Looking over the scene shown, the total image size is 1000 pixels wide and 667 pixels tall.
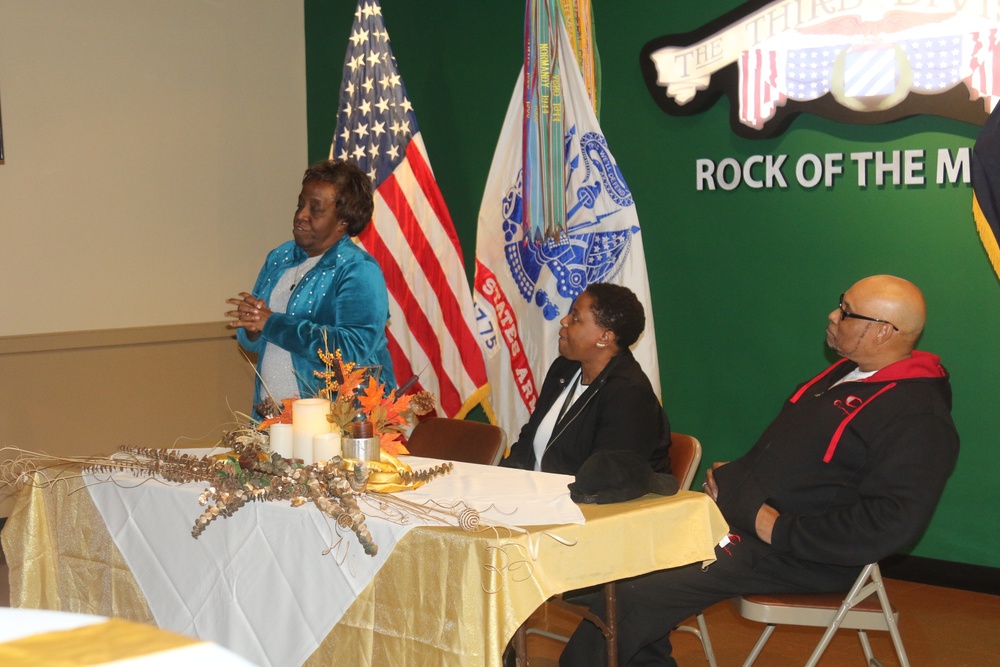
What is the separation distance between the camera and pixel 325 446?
2.73 m

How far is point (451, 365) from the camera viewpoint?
520 centimetres

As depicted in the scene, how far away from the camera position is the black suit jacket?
3268 mm

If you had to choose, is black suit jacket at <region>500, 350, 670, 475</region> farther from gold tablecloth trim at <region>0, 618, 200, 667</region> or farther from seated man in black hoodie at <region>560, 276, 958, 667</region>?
gold tablecloth trim at <region>0, 618, 200, 667</region>

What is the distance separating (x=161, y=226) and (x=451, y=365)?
Result: 6.75ft

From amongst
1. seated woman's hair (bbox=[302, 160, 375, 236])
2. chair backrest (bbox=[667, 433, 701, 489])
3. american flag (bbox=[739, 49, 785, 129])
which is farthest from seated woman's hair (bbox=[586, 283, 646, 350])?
american flag (bbox=[739, 49, 785, 129])

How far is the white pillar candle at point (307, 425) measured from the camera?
2.76 m

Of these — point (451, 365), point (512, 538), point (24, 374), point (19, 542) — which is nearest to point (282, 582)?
point (512, 538)

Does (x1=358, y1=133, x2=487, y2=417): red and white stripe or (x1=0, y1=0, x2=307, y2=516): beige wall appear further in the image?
(x1=0, y1=0, x2=307, y2=516): beige wall

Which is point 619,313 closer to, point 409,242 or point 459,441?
point 459,441

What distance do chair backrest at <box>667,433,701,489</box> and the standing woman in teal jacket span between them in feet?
3.24

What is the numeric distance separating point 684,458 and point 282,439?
122 cm

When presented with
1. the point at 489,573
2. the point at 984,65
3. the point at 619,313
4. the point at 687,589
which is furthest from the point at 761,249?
the point at 489,573

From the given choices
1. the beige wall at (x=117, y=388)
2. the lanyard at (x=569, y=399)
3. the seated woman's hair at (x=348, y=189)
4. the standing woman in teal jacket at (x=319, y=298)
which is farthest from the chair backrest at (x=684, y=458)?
the beige wall at (x=117, y=388)

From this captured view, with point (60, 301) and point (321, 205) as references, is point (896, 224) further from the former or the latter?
point (60, 301)
